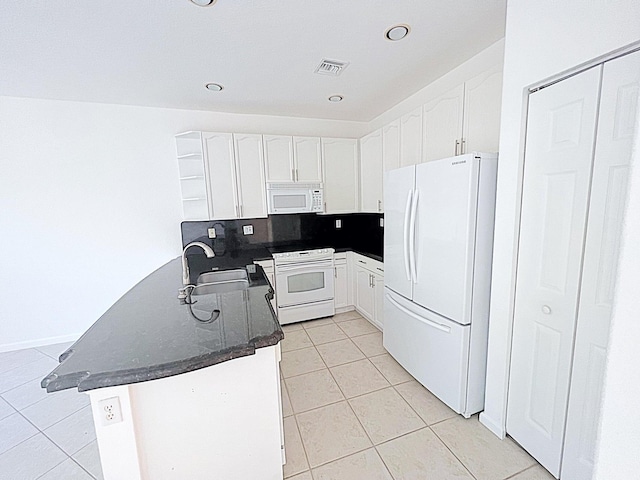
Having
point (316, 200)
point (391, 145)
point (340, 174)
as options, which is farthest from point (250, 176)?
point (391, 145)

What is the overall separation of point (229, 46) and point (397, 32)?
120cm

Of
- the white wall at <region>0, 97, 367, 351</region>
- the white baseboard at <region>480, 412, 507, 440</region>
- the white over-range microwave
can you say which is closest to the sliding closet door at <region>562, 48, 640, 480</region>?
the white baseboard at <region>480, 412, 507, 440</region>

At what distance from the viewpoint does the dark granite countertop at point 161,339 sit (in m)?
0.93

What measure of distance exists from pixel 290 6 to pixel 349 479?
2714 millimetres

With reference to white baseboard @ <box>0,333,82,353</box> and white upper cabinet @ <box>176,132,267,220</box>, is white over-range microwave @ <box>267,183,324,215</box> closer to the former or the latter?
white upper cabinet @ <box>176,132,267,220</box>

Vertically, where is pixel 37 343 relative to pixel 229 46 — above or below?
below

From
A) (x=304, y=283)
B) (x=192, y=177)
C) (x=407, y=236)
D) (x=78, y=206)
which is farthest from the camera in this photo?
(x=304, y=283)

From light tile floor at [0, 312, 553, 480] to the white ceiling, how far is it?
8.77ft

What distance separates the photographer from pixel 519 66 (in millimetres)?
1454

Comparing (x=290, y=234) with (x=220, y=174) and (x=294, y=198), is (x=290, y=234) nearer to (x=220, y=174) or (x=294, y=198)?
(x=294, y=198)

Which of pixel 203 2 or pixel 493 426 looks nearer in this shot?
pixel 203 2

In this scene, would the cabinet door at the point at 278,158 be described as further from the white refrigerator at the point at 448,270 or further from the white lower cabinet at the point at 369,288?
the white refrigerator at the point at 448,270

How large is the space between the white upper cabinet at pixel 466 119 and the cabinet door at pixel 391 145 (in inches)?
15.8

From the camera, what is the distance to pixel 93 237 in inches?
122
